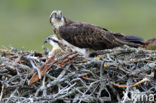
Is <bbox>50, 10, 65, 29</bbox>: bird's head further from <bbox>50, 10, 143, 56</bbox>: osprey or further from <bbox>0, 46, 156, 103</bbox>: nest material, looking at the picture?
<bbox>0, 46, 156, 103</bbox>: nest material

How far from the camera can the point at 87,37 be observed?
25.3ft

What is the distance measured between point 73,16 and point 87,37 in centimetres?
1415

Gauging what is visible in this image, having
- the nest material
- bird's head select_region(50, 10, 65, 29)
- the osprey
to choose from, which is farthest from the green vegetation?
the nest material

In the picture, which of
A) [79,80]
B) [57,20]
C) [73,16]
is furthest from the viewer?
[73,16]

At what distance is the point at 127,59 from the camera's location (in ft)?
21.0

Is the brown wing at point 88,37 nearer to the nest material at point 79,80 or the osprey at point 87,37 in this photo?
the osprey at point 87,37

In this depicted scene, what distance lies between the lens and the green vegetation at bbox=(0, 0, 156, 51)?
2011cm

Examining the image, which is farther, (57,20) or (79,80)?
(57,20)

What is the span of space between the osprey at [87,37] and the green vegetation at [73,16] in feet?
34.2

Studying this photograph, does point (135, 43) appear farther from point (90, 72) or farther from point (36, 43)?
point (36, 43)

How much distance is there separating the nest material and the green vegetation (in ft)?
Answer: 39.7

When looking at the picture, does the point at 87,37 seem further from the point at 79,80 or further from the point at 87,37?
the point at 79,80

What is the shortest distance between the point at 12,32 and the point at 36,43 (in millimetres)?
2256

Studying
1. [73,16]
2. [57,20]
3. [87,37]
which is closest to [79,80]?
[87,37]
